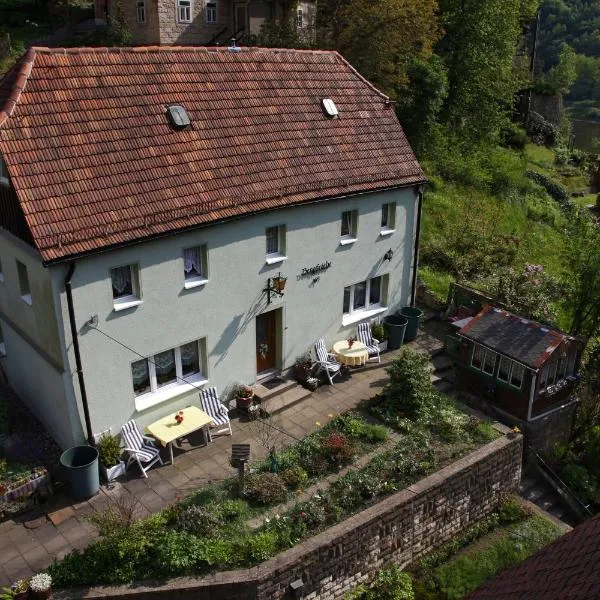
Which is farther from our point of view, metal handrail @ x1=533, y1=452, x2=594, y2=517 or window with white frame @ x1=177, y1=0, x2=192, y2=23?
window with white frame @ x1=177, y1=0, x2=192, y2=23

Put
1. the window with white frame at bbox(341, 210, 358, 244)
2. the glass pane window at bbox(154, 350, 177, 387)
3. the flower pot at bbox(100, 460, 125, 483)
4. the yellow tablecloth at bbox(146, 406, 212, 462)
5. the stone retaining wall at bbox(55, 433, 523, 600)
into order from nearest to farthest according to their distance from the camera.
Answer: the stone retaining wall at bbox(55, 433, 523, 600), the flower pot at bbox(100, 460, 125, 483), the yellow tablecloth at bbox(146, 406, 212, 462), the glass pane window at bbox(154, 350, 177, 387), the window with white frame at bbox(341, 210, 358, 244)

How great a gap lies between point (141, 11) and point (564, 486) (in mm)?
34312

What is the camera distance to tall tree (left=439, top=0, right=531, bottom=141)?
3853 centimetres

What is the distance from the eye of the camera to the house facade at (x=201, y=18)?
37031 millimetres

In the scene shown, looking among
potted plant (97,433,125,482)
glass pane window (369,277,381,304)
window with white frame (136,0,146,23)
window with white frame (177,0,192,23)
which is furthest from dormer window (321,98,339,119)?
window with white frame (136,0,146,23)

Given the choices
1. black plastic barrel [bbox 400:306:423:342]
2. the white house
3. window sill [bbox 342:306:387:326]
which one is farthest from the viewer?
black plastic barrel [bbox 400:306:423:342]

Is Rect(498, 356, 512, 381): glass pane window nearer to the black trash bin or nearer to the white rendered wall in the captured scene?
the black trash bin

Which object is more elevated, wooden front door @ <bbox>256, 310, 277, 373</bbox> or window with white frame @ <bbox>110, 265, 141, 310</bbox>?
window with white frame @ <bbox>110, 265, 141, 310</bbox>

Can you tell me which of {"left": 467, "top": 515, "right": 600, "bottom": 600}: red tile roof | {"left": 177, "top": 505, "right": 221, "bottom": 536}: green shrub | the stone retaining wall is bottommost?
the stone retaining wall

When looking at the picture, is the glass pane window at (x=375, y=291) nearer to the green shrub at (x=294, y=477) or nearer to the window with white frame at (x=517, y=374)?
the window with white frame at (x=517, y=374)

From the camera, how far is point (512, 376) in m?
17.5

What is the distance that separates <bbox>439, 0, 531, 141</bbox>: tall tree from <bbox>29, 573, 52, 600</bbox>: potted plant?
34.5m

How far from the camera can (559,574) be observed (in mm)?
8367

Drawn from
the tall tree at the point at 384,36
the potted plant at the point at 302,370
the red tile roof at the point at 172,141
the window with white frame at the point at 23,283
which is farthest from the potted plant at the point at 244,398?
the tall tree at the point at 384,36
